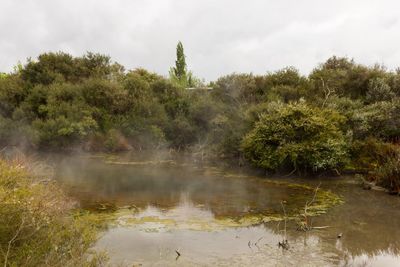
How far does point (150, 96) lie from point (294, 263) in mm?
23936

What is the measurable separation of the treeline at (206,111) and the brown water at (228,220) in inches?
102

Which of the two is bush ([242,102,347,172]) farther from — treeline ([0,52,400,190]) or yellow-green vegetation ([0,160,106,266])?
yellow-green vegetation ([0,160,106,266])

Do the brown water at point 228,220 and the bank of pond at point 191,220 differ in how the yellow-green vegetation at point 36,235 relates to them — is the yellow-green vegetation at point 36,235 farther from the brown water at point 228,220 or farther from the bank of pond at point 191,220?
the brown water at point 228,220

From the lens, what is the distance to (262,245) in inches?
398

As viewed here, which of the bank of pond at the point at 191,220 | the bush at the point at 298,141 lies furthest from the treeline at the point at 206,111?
the bank of pond at the point at 191,220

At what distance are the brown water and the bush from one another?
0.93 m

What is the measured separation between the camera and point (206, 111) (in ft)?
95.1

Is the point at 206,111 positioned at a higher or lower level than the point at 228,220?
higher

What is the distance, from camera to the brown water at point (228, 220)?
9.42 metres

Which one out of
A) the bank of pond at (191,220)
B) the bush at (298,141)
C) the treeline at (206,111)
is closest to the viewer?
the bank of pond at (191,220)

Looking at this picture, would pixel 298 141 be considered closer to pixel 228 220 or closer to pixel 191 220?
pixel 228 220

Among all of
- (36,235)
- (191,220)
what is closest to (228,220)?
(191,220)

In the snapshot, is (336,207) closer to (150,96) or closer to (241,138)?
(241,138)

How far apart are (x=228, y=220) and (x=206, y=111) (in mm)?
17208
